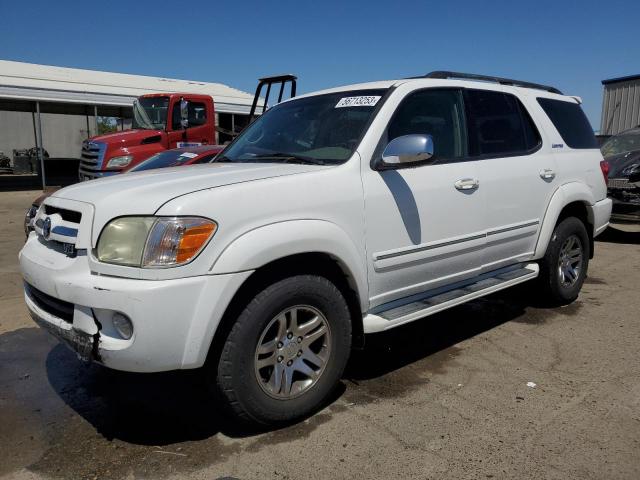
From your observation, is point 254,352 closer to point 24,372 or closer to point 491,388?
point 491,388

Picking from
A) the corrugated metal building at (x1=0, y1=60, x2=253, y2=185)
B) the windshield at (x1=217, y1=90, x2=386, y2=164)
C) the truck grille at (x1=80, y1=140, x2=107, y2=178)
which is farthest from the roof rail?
the corrugated metal building at (x1=0, y1=60, x2=253, y2=185)

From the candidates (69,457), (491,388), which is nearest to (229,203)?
(69,457)

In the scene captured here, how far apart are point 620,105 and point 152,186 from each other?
1859 centimetres

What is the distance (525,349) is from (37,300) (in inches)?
130

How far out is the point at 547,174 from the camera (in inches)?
177

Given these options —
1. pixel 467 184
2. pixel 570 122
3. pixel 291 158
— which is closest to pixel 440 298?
pixel 467 184

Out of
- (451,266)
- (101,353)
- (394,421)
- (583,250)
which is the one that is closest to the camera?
(101,353)

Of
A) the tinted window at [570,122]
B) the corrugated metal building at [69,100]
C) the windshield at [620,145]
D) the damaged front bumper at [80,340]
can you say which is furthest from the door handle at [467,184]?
the corrugated metal building at [69,100]

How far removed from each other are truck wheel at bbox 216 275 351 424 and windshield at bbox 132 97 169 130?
9.43 m

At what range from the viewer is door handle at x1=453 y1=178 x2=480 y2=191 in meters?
3.70

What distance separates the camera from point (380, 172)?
3281 mm

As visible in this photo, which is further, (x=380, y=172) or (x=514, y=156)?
(x=514, y=156)

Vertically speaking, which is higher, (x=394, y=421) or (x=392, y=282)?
(x=392, y=282)

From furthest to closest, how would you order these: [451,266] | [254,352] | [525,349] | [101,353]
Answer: [525,349]
[451,266]
[254,352]
[101,353]
